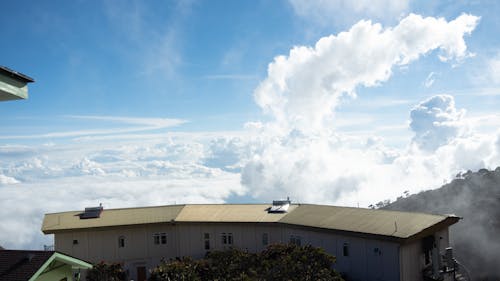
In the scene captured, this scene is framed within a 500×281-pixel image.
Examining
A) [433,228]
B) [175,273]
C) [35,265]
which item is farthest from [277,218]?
[35,265]

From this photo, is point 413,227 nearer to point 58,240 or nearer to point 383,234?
point 383,234

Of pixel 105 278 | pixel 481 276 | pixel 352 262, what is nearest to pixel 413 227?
pixel 352 262

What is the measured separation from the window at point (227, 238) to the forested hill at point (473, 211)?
35.2 m

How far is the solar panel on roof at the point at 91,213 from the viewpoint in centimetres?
3744

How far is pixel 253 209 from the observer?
126 ft

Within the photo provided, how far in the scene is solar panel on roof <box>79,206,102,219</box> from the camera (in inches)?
1474

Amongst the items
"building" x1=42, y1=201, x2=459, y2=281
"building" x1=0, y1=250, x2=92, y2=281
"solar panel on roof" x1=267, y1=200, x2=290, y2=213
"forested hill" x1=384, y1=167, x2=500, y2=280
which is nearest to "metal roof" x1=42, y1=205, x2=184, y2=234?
"building" x1=42, y1=201, x2=459, y2=281

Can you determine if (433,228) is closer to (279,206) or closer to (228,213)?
(279,206)

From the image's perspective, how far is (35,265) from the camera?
12.4 meters

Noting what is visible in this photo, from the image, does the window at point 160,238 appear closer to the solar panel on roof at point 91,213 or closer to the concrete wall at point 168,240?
the concrete wall at point 168,240

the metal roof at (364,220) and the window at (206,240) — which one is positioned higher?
the metal roof at (364,220)

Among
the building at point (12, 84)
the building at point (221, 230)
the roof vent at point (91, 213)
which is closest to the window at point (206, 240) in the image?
the building at point (221, 230)

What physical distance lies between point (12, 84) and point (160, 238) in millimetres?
34460

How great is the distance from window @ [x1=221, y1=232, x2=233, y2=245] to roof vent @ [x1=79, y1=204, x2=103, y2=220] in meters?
11.4
